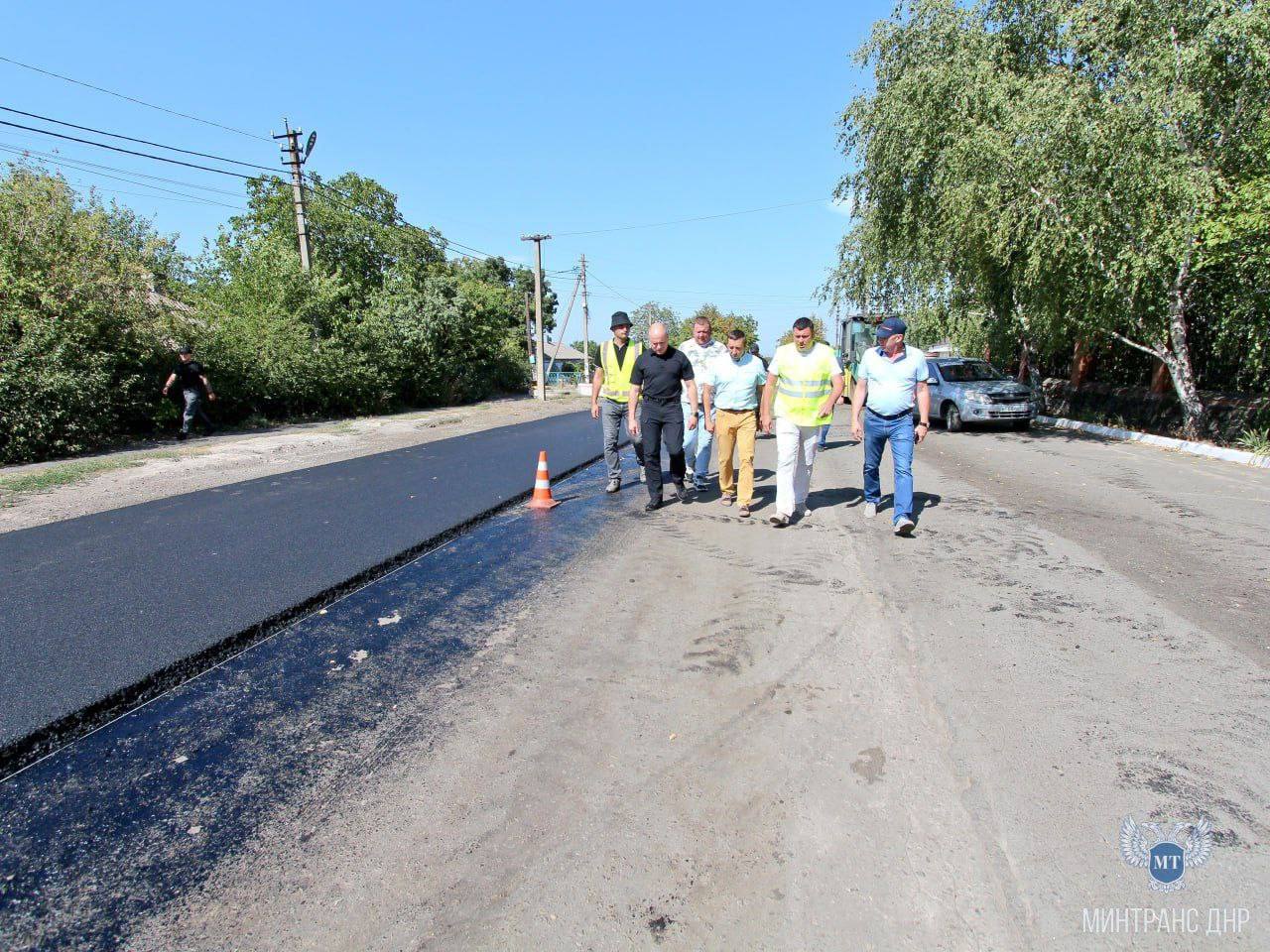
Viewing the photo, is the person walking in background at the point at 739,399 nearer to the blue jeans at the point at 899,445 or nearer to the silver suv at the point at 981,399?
the blue jeans at the point at 899,445

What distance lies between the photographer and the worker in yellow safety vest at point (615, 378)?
750cm

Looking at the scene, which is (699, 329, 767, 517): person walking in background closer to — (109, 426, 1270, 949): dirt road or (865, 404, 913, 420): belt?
(865, 404, 913, 420): belt

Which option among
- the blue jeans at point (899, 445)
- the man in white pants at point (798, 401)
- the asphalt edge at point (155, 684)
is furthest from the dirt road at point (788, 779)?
the man in white pants at point (798, 401)

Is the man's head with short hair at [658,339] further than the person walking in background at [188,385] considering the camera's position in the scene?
No

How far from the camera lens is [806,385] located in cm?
641

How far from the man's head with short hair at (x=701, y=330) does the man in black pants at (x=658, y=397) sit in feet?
1.42

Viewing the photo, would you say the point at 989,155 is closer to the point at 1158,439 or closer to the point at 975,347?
the point at 1158,439

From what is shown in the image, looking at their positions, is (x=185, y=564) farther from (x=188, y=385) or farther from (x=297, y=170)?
(x=297, y=170)

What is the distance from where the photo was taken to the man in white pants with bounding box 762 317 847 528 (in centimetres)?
639

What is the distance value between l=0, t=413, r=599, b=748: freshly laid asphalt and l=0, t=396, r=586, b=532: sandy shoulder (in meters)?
0.78

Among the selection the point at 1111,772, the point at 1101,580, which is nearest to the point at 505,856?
the point at 1111,772

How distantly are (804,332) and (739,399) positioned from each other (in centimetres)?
94

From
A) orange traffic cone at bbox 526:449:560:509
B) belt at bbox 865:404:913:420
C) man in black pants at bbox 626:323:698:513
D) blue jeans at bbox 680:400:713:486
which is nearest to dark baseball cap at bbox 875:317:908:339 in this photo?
belt at bbox 865:404:913:420

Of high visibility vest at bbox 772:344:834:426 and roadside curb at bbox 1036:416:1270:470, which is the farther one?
roadside curb at bbox 1036:416:1270:470
